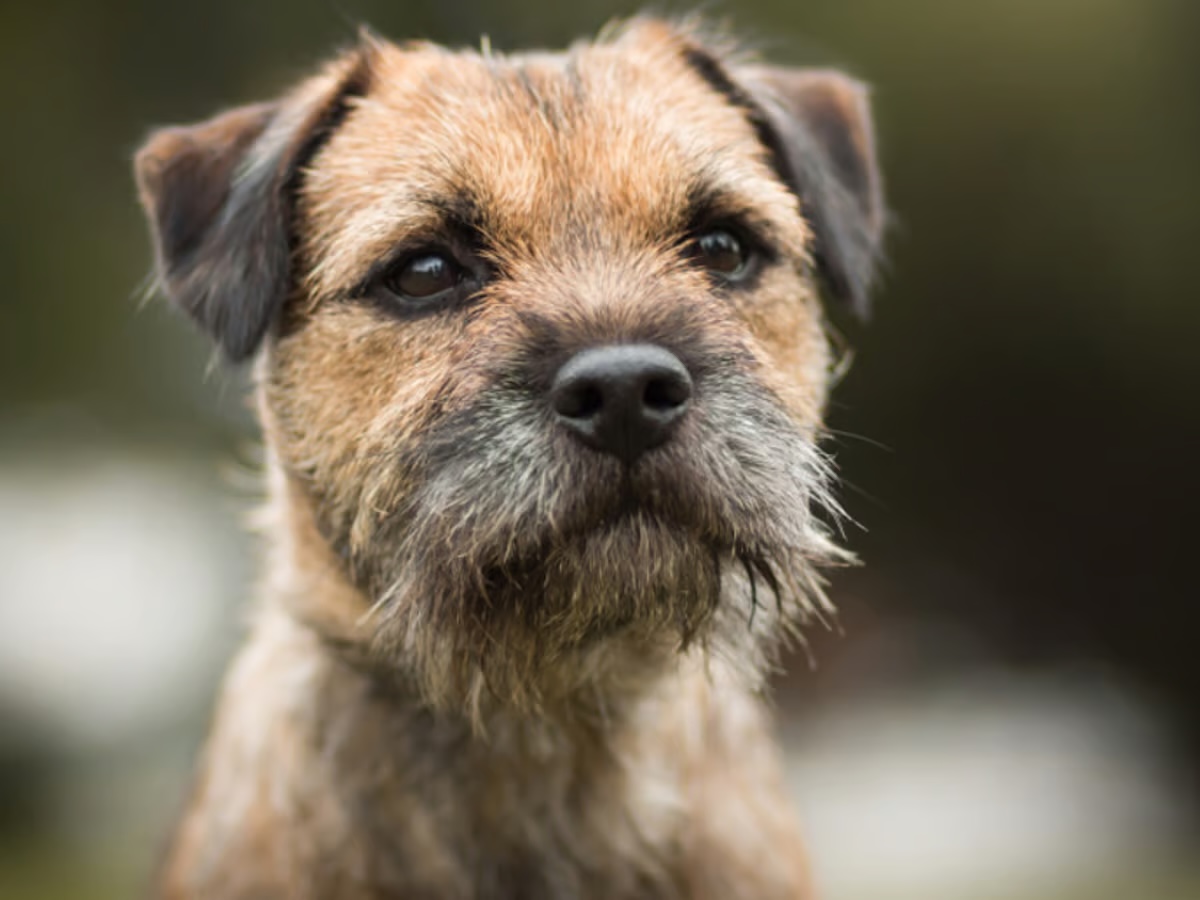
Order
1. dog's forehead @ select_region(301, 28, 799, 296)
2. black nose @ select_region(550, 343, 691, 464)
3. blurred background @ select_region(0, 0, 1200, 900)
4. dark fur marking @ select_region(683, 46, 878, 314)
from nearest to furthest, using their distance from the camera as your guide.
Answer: black nose @ select_region(550, 343, 691, 464) → dog's forehead @ select_region(301, 28, 799, 296) → dark fur marking @ select_region(683, 46, 878, 314) → blurred background @ select_region(0, 0, 1200, 900)

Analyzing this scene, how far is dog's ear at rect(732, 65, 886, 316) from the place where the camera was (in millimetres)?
3570

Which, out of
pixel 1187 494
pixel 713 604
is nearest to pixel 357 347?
pixel 713 604

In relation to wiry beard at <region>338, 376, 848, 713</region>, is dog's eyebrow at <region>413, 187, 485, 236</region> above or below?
above

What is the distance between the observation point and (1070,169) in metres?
7.56

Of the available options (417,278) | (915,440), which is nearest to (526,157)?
(417,278)

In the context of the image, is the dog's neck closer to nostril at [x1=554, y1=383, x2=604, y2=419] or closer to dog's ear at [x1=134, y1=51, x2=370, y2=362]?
dog's ear at [x1=134, y1=51, x2=370, y2=362]

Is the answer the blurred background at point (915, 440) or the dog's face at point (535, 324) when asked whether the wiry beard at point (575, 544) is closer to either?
the dog's face at point (535, 324)

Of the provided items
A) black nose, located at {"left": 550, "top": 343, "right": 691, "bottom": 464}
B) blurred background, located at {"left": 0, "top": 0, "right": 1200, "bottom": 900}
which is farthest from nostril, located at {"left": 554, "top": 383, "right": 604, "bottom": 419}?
blurred background, located at {"left": 0, "top": 0, "right": 1200, "bottom": 900}

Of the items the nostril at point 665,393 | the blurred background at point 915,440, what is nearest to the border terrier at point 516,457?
the nostril at point 665,393

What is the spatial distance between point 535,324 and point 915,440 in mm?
5803

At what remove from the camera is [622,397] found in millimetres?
2502

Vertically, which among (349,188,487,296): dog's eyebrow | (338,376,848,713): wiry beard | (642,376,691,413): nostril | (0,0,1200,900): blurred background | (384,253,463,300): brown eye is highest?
(349,188,487,296): dog's eyebrow

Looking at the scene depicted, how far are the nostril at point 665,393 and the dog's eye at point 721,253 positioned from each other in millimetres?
721

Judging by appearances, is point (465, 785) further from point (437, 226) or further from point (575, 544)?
point (437, 226)
